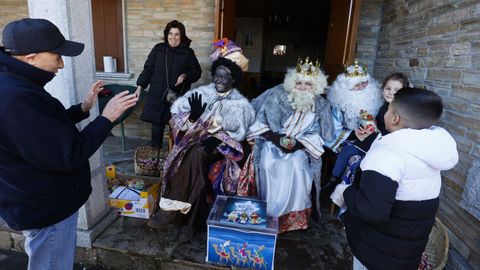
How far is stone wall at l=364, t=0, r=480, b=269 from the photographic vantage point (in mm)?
2158

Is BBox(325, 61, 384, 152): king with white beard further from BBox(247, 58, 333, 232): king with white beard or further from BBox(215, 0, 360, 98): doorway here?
BBox(215, 0, 360, 98): doorway

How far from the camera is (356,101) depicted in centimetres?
300

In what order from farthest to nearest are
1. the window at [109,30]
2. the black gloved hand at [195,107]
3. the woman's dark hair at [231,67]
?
the window at [109,30]
the woman's dark hair at [231,67]
the black gloved hand at [195,107]

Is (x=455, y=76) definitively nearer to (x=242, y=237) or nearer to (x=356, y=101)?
(x=356, y=101)

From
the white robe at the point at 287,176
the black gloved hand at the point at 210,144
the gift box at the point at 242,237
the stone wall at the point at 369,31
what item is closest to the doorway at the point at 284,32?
the stone wall at the point at 369,31

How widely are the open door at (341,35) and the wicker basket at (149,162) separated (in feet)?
8.10

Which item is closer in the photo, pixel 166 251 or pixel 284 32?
pixel 166 251

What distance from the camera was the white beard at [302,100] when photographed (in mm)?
2957

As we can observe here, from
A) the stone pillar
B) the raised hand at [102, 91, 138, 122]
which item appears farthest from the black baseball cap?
the stone pillar

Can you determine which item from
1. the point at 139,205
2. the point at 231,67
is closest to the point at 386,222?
the point at 231,67

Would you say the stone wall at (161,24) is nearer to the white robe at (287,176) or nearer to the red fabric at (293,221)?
the white robe at (287,176)

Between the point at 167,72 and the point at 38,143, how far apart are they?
8.65 feet

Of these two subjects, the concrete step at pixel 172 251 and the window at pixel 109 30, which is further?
the window at pixel 109 30

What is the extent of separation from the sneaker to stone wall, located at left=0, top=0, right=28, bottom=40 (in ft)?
→ 15.6
